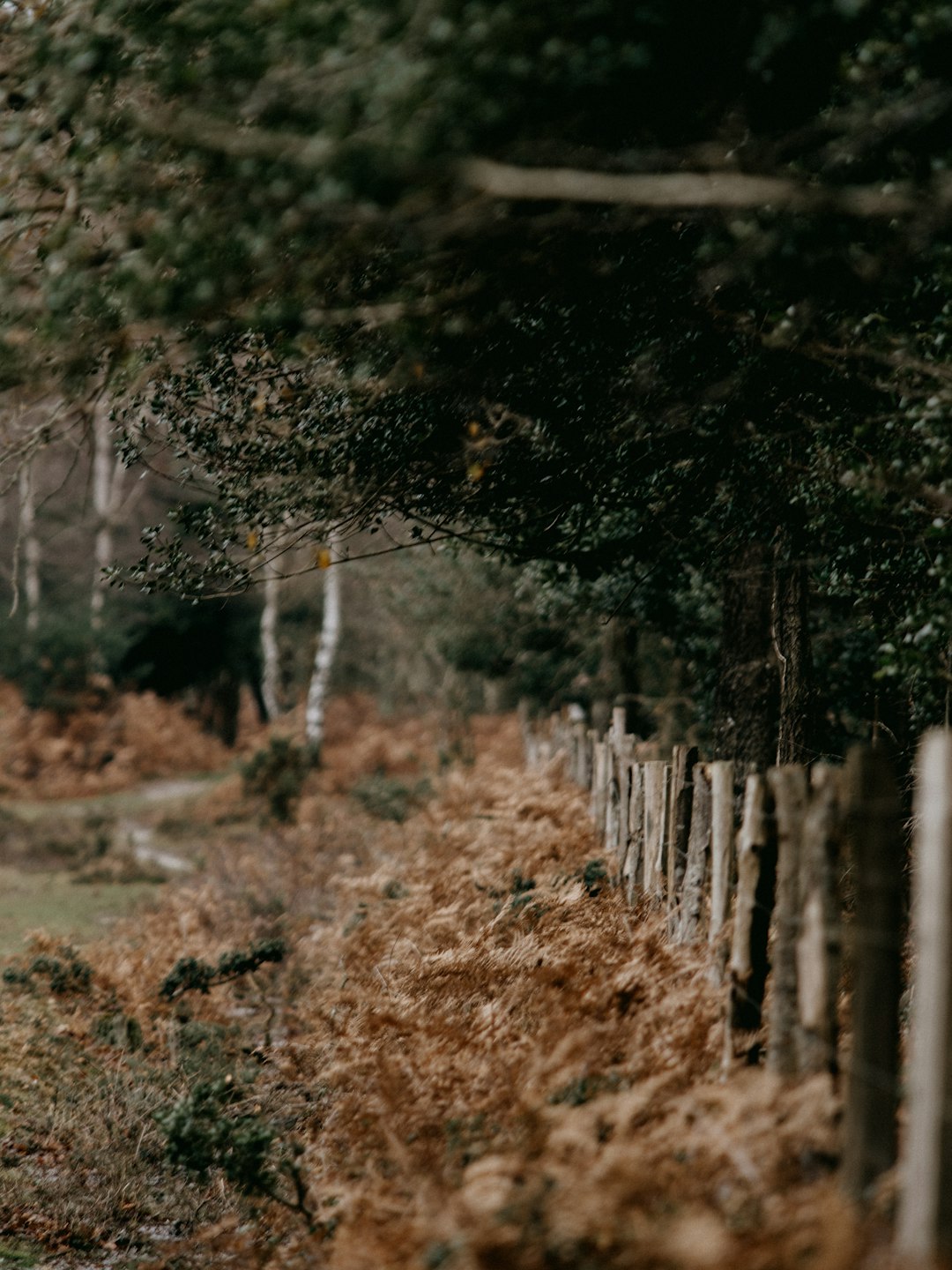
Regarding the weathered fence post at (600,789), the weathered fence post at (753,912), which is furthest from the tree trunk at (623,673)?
the weathered fence post at (753,912)

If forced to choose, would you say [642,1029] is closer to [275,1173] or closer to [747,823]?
[747,823]

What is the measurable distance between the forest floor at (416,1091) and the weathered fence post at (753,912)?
27 centimetres

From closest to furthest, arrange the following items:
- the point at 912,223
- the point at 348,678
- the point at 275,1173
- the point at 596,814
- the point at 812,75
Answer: the point at 912,223 → the point at 812,75 → the point at 275,1173 → the point at 596,814 → the point at 348,678

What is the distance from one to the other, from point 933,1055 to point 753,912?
5.59 feet

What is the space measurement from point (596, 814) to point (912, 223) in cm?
810

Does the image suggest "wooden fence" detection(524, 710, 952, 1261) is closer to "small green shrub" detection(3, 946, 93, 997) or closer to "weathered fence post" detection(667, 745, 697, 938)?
"weathered fence post" detection(667, 745, 697, 938)

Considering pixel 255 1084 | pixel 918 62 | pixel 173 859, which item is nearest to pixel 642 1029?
pixel 255 1084

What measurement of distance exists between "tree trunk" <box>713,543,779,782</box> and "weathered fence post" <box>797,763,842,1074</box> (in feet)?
18.6

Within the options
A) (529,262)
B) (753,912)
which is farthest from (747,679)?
(753,912)

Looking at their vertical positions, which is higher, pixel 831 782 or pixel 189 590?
pixel 189 590

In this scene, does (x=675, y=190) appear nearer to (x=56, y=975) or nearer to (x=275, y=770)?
A: (x=56, y=975)

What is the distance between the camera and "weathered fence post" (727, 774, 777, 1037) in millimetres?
4699

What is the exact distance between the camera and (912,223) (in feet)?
15.1

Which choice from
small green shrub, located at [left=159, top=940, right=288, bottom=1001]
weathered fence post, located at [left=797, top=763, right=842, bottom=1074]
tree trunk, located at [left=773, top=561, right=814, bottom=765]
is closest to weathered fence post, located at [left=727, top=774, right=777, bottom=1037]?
weathered fence post, located at [left=797, top=763, right=842, bottom=1074]
